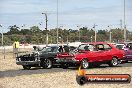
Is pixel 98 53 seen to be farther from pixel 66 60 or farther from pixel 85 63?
pixel 66 60

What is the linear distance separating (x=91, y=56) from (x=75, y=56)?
1225mm

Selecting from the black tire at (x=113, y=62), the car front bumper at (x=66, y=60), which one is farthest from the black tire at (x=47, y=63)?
the black tire at (x=113, y=62)

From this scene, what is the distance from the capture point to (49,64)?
2142 centimetres

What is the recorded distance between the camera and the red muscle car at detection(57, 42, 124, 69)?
65.5 ft

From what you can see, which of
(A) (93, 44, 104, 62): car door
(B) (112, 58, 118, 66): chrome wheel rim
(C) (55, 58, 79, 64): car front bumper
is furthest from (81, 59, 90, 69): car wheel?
(B) (112, 58, 118, 66): chrome wheel rim

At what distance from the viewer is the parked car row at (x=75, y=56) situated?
795 inches

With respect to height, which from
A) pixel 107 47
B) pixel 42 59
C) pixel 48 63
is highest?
pixel 107 47

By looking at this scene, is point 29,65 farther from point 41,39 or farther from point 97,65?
point 41,39

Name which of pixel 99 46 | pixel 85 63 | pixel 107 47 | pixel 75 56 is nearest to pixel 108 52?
pixel 107 47

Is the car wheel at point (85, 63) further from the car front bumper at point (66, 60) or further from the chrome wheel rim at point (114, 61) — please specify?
the chrome wheel rim at point (114, 61)

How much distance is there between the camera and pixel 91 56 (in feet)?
67.3

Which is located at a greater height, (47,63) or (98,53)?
(98,53)

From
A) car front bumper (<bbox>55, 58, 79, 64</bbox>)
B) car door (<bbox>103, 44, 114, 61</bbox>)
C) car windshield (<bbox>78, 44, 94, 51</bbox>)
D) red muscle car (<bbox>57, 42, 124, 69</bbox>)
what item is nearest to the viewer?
car front bumper (<bbox>55, 58, 79, 64</bbox>)

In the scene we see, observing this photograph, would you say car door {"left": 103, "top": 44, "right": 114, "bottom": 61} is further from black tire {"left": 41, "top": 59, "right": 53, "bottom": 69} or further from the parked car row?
black tire {"left": 41, "top": 59, "right": 53, "bottom": 69}
